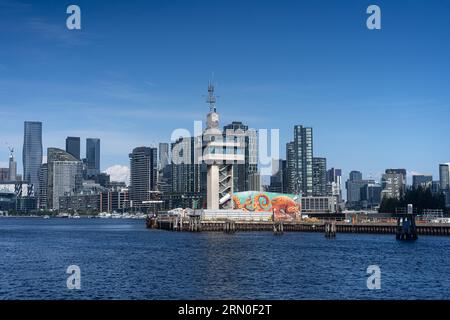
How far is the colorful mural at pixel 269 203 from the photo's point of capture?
17812 centimetres

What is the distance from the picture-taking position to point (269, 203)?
183m

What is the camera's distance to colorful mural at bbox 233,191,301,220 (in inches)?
7013

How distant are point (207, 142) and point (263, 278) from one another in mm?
109290

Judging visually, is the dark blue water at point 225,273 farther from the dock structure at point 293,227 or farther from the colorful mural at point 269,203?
the colorful mural at point 269,203

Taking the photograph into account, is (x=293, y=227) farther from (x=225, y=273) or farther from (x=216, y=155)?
(x=225, y=273)

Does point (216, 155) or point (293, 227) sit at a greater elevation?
point (216, 155)

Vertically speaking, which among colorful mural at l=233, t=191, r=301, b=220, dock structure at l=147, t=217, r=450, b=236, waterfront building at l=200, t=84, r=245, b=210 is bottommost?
dock structure at l=147, t=217, r=450, b=236

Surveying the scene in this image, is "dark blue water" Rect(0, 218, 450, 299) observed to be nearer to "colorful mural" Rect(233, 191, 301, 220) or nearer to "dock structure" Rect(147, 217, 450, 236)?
"dock structure" Rect(147, 217, 450, 236)

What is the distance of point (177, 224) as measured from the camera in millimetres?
170625

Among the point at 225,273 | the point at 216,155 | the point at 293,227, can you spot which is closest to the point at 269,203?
the point at 293,227

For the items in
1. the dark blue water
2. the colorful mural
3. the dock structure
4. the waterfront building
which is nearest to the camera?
the dark blue water

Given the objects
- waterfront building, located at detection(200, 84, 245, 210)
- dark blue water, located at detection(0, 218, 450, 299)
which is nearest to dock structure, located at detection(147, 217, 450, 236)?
waterfront building, located at detection(200, 84, 245, 210)

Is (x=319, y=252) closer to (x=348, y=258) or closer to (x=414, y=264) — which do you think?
(x=348, y=258)
